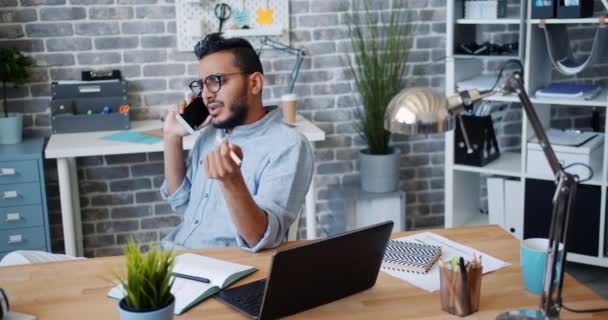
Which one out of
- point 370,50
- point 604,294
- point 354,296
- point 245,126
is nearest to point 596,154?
point 604,294

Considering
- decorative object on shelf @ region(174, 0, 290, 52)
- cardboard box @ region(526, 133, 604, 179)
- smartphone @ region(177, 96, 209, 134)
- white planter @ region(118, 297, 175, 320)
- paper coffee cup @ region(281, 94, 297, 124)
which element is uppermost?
decorative object on shelf @ region(174, 0, 290, 52)

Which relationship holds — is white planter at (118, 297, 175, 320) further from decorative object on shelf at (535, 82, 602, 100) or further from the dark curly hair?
decorative object on shelf at (535, 82, 602, 100)

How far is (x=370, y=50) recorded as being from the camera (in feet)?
13.5

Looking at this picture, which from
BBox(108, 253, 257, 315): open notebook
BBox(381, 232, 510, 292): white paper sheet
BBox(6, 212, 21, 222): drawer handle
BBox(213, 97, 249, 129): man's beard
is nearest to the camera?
BBox(108, 253, 257, 315): open notebook

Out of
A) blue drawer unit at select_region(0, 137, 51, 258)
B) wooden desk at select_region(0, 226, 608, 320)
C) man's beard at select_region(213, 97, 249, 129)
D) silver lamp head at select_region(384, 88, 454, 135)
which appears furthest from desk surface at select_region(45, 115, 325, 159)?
silver lamp head at select_region(384, 88, 454, 135)

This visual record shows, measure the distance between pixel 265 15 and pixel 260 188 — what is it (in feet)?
6.55

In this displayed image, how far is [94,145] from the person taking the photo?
11.3 feet

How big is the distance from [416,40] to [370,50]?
0.30m

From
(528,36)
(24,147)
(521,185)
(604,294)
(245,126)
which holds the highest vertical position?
(528,36)

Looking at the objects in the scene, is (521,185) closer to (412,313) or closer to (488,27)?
(488,27)

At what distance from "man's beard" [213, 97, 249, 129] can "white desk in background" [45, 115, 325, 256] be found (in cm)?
113

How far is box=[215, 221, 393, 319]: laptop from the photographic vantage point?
1621mm

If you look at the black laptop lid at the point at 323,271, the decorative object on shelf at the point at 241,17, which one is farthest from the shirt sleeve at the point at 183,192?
the decorative object on shelf at the point at 241,17

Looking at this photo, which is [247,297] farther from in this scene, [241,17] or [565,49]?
[565,49]
